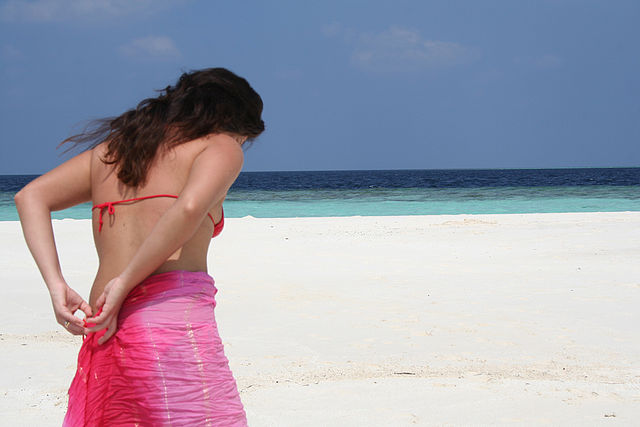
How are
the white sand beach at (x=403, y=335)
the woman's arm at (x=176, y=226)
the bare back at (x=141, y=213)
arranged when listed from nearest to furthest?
the woman's arm at (x=176, y=226) → the bare back at (x=141, y=213) → the white sand beach at (x=403, y=335)

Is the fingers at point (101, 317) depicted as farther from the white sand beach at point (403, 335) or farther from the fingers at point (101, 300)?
the white sand beach at point (403, 335)

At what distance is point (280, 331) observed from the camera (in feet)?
17.1

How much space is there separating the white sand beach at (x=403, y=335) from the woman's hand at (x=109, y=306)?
1.97 metres

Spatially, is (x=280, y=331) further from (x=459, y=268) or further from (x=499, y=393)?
(x=459, y=268)

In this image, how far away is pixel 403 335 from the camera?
16.6 ft

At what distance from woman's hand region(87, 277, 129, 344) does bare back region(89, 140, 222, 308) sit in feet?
0.32

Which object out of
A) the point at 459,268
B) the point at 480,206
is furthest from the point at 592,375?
the point at 480,206

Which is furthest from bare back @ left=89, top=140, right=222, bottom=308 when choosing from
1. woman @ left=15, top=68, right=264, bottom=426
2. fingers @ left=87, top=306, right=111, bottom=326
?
fingers @ left=87, top=306, right=111, bottom=326

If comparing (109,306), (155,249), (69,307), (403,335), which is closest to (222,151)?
(155,249)

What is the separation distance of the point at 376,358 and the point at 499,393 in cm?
97

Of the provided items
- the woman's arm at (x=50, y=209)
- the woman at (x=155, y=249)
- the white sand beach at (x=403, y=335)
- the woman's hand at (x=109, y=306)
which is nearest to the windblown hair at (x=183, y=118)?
the woman at (x=155, y=249)

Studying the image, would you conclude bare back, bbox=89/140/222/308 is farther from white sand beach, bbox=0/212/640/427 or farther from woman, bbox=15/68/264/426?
white sand beach, bbox=0/212/640/427

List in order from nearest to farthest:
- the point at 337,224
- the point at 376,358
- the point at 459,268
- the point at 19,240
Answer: the point at 376,358 < the point at 459,268 < the point at 19,240 < the point at 337,224

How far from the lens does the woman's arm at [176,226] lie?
1.56m
